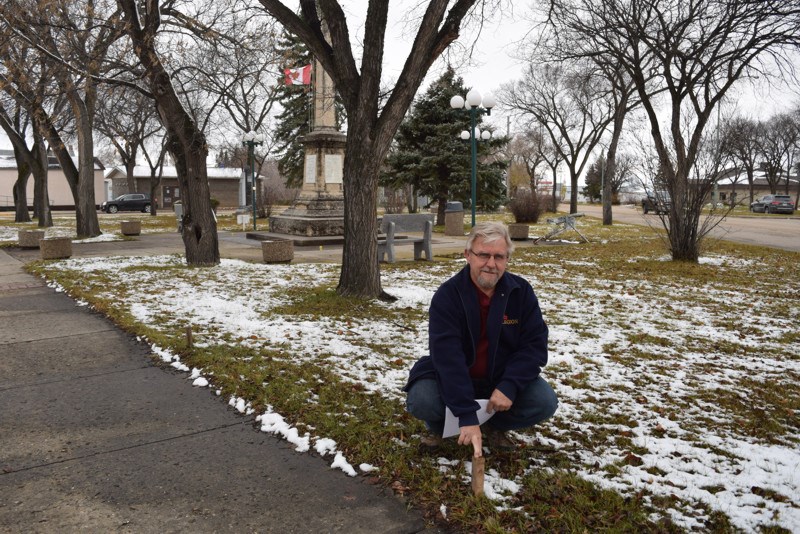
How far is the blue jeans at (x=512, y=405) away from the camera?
10.4 ft

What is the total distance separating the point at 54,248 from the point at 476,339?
12441 mm

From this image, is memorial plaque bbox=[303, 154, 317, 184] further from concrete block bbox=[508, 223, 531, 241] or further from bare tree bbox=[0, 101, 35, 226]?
bare tree bbox=[0, 101, 35, 226]

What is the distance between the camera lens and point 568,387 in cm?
442

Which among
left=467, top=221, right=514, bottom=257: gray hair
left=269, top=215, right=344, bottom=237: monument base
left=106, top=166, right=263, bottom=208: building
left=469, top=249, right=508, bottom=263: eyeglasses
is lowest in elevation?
left=269, top=215, right=344, bottom=237: monument base

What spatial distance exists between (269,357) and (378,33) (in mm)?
4167

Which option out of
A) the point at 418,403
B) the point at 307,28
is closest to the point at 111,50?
the point at 307,28

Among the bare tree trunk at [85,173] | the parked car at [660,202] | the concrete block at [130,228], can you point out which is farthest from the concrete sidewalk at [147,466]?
the concrete block at [130,228]

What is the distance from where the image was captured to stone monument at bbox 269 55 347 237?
17.9 meters

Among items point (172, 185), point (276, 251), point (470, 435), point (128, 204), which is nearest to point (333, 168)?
point (276, 251)

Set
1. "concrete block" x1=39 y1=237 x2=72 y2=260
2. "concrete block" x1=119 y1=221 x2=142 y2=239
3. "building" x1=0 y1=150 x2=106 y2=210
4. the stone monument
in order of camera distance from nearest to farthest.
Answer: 1. "concrete block" x1=39 y1=237 x2=72 y2=260
2. the stone monument
3. "concrete block" x1=119 y1=221 x2=142 y2=239
4. "building" x1=0 y1=150 x2=106 y2=210

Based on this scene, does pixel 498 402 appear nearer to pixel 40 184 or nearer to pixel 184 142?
pixel 184 142

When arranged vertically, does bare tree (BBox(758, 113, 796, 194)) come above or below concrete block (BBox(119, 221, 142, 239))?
above

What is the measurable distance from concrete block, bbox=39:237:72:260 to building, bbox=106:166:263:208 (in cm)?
4812

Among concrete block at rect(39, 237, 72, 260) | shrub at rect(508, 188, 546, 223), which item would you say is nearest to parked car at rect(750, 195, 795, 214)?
shrub at rect(508, 188, 546, 223)
